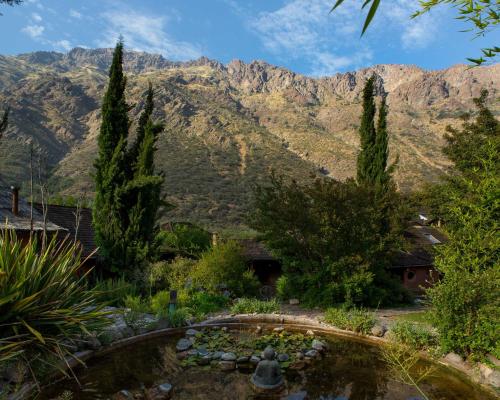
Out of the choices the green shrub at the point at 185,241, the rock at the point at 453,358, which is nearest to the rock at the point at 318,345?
the rock at the point at 453,358

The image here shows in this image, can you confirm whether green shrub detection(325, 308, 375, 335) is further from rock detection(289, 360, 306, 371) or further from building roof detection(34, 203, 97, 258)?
building roof detection(34, 203, 97, 258)

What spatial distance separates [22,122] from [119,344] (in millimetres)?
81562

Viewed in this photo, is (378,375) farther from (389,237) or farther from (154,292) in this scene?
(154,292)

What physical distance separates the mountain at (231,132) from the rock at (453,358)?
16681 mm

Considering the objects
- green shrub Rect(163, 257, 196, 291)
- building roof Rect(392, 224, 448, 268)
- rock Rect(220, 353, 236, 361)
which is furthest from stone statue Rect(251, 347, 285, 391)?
building roof Rect(392, 224, 448, 268)

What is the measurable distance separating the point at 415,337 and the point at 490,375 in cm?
215

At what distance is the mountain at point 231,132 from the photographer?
52.1 m

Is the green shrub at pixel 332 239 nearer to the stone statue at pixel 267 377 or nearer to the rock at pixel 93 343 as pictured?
the stone statue at pixel 267 377

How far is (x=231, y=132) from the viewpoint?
7969 cm

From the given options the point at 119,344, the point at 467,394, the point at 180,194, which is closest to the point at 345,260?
the point at 467,394

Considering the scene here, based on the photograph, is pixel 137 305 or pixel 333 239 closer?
pixel 137 305

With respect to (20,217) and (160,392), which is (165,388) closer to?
(160,392)

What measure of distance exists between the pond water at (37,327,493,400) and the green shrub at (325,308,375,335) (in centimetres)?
170

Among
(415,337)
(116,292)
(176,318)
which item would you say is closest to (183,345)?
(176,318)
